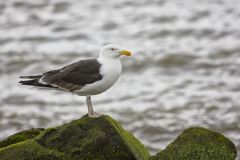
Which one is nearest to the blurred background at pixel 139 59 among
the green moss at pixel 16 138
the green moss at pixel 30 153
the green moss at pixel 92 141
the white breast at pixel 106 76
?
the green moss at pixel 16 138

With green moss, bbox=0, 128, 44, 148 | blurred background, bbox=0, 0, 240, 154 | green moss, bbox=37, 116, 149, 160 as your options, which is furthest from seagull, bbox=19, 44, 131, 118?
blurred background, bbox=0, 0, 240, 154

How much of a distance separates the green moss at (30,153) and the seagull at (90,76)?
0.81 metres

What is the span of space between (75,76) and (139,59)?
9999 millimetres

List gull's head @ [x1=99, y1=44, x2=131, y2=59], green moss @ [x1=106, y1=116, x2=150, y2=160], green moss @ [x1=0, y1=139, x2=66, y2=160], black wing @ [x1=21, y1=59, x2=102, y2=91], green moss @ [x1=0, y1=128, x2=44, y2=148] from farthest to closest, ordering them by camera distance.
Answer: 1. green moss @ [x1=0, y1=128, x2=44, y2=148]
2. gull's head @ [x1=99, y1=44, x2=131, y2=59]
3. black wing @ [x1=21, y1=59, x2=102, y2=91]
4. green moss @ [x1=106, y1=116, x2=150, y2=160]
5. green moss @ [x1=0, y1=139, x2=66, y2=160]

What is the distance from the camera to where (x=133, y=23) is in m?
21.6

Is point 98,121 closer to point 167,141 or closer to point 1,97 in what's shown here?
point 167,141

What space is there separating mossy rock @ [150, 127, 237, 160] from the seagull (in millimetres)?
1115

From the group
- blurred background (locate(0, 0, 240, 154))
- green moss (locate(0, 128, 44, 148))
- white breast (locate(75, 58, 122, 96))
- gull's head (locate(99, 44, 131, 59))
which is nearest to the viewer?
white breast (locate(75, 58, 122, 96))

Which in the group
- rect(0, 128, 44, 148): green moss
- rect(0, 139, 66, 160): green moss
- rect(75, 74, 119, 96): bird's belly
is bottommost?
rect(0, 139, 66, 160): green moss

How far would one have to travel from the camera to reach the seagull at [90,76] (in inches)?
320

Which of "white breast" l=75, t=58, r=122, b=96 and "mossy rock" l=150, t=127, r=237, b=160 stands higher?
"white breast" l=75, t=58, r=122, b=96

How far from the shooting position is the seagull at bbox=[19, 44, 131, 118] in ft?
26.7

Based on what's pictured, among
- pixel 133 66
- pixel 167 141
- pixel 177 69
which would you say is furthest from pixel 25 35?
pixel 167 141

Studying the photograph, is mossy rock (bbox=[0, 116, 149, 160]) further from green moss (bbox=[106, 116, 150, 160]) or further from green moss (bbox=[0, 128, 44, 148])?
green moss (bbox=[0, 128, 44, 148])
